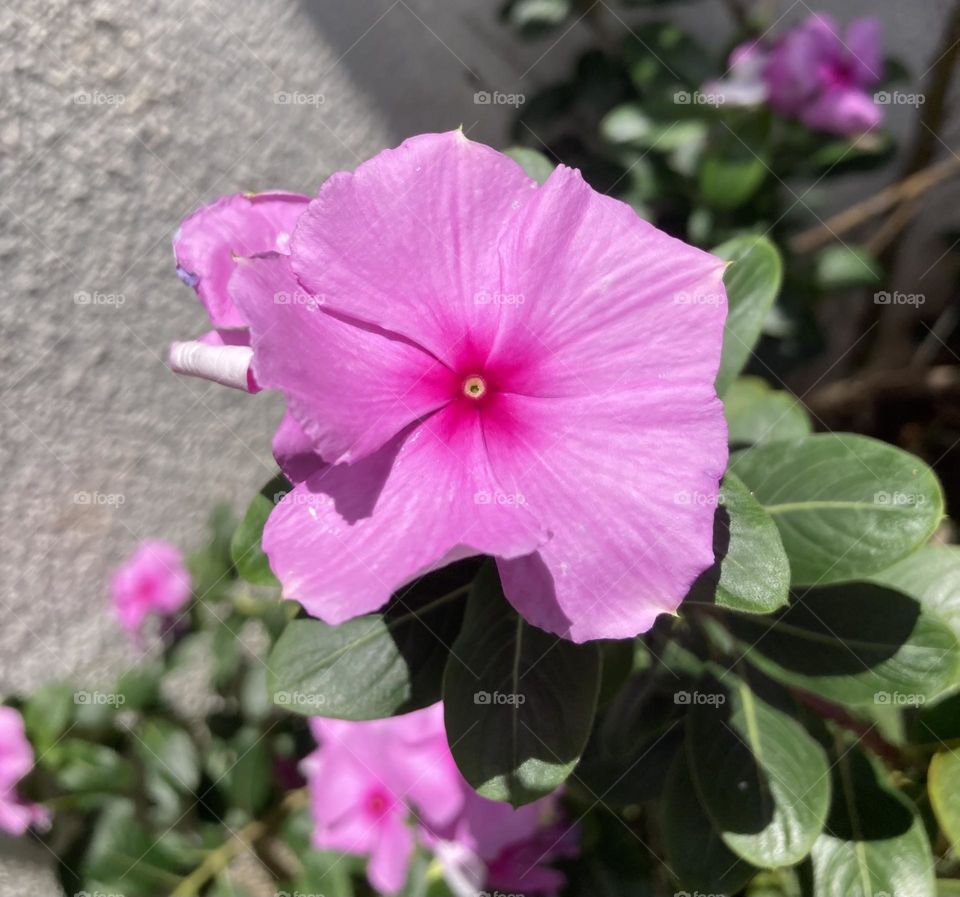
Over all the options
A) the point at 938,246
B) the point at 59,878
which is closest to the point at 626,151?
the point at 938,246

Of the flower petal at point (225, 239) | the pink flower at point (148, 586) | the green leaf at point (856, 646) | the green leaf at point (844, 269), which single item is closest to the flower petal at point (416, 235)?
the flower petal at point (225, 239)

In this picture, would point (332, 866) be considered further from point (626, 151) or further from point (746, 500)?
point (626, 151)

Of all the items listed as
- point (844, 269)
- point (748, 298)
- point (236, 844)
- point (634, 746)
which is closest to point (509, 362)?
point (748, 298)

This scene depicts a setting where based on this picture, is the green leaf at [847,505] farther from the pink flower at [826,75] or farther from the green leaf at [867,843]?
the pink flower at [826,75]

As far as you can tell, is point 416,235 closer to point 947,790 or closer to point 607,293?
point 607,293

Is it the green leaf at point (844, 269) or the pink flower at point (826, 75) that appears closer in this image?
the pink flower at point (826, 75)

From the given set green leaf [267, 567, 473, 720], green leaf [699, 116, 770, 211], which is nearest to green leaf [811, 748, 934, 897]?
green leaf [267, 567, 473, 720]
